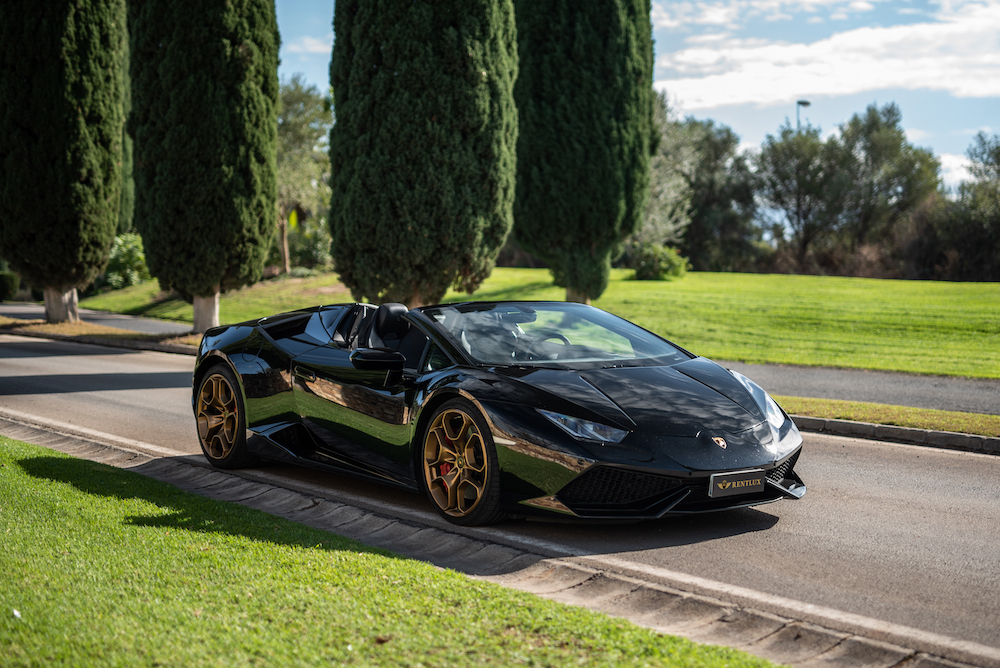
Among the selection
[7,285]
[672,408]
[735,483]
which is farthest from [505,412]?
[7,285]

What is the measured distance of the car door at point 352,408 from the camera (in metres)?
5.49

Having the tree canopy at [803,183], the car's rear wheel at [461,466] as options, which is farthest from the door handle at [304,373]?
the tree canopy at [803,183]

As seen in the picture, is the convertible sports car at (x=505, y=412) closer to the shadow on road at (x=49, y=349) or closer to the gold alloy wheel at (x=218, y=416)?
the gold alloy wheel at (x=218, y=416)

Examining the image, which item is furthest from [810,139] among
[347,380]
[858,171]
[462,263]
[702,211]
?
[347,380]

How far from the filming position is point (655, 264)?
1298 inches

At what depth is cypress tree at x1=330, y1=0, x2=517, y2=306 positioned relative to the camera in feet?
50.8

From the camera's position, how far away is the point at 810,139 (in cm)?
4831

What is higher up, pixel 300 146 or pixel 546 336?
pixel 300 146

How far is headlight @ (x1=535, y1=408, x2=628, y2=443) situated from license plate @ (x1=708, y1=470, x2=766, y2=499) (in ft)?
1.77

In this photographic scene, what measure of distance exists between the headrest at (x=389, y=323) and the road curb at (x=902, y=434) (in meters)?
4.97

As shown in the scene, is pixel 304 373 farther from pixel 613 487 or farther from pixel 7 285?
pixel 7 285

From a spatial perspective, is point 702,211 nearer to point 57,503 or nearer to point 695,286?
point 695,286

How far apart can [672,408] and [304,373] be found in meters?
2.68

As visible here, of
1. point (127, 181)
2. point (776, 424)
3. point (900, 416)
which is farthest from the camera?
point (127, 181)
